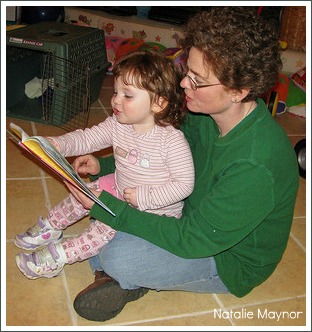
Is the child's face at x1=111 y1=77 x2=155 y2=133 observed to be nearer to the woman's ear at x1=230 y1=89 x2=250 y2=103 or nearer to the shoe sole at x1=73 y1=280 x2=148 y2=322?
the woman's ear at x1=230 y1=89 x2=250 y2=103

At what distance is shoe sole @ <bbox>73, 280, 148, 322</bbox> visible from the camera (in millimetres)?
1248

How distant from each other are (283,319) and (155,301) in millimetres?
379

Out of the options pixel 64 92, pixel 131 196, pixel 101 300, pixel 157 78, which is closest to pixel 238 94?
pixel 157 78

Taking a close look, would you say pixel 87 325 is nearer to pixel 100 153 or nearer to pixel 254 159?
pixel 254 159

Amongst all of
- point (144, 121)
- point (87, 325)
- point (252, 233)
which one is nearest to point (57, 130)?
point (144, 121)

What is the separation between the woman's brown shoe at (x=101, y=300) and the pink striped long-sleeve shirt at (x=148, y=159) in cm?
23

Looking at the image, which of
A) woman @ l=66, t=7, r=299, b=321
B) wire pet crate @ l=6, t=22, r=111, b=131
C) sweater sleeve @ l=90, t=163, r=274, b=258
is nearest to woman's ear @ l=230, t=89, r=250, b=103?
woman @ l=66, t=7, r=299, b=321

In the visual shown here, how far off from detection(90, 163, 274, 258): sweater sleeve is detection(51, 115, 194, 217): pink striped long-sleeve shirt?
0.09m

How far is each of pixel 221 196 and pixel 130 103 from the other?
367 millimetres

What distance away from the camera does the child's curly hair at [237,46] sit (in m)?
1.08

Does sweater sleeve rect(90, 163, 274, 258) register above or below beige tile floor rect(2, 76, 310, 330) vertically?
above

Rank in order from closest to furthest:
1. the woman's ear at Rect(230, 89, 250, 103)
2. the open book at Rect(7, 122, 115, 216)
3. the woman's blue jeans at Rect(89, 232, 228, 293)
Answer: the open book at Rect(7, 122, 115, 216)
the woman's ear at Rect(230, 89, 250, 103)
the woman's blue jeans at Rect(89, 232, 228, 293)
